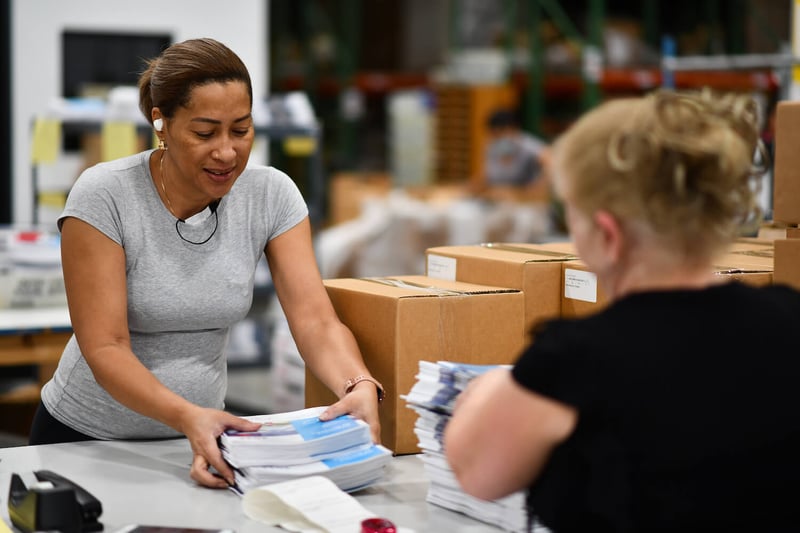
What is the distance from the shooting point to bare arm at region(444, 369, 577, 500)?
116 cm

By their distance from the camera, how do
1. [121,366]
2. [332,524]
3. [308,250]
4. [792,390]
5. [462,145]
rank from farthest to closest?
1. [462,145]
2. [308,250]
3. [121,366]
4. [332,524]
5. [792,390]

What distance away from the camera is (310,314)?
7.28 ft

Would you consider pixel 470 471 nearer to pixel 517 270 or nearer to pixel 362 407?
pixel 362 407

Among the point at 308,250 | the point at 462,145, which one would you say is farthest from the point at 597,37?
the point at 308,250


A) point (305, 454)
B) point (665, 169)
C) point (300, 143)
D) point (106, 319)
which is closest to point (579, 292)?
point (305, 454)

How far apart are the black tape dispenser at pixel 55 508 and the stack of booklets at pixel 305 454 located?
26cm

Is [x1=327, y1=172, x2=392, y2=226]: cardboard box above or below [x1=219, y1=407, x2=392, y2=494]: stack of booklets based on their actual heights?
above

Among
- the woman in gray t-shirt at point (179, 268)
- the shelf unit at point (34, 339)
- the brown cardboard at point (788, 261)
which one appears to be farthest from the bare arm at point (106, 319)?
the shelf unit at point (34, 339)

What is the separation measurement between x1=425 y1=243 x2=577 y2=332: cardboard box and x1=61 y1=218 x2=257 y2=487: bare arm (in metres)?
0.73

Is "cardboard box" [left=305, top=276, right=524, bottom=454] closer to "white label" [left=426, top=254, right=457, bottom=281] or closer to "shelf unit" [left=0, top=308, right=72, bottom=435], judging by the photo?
"white label" [left=426, top=254, right=457, bottom=281]

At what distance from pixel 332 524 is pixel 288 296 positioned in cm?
74

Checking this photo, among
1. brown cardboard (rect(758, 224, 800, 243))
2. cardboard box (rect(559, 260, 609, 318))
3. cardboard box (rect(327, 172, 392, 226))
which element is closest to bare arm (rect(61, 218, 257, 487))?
cardboard box (rect(559, 260, 609, 318))

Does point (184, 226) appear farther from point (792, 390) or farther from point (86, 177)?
point (792, 390)

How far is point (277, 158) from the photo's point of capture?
12430mm
